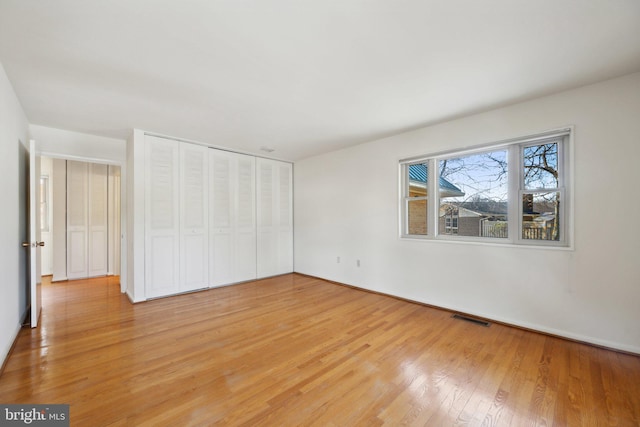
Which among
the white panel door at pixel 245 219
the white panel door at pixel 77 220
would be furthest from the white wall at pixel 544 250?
the white panel door at pixel 77 220

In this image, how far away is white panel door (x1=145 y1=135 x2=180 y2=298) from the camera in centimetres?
387

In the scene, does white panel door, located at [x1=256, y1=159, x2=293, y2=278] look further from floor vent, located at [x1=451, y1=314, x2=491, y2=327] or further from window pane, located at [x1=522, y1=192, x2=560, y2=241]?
window pane, located at [x1=522, y1=192, x2=560, y2=241]

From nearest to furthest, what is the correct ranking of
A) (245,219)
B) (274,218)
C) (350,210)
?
(350,210) < (245,219) < (274,218)

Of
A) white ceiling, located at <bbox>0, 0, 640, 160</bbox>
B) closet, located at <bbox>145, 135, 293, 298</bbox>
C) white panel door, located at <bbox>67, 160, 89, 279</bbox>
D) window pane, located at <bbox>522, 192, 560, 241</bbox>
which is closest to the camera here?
white ceiling, located at <bbox>0, 0, 640, 160</bbox>

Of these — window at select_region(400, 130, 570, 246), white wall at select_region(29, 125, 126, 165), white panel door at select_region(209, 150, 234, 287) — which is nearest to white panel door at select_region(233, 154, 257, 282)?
white panel door at select_region(209, 150, 234, 287)

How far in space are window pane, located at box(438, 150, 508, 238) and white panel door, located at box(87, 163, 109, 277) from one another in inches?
261

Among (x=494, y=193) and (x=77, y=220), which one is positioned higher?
(x=494, y=193)

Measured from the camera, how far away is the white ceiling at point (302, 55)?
162 centimetres

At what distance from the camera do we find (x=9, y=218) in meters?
2.45

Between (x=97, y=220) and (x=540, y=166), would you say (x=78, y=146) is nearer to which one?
(x=97, y=220)

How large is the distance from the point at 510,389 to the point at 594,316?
1.43 meters

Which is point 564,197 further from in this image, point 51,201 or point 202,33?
point 51,201

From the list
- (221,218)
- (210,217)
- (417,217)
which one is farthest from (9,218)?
(417,217)

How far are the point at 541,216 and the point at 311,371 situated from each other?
2.93m
